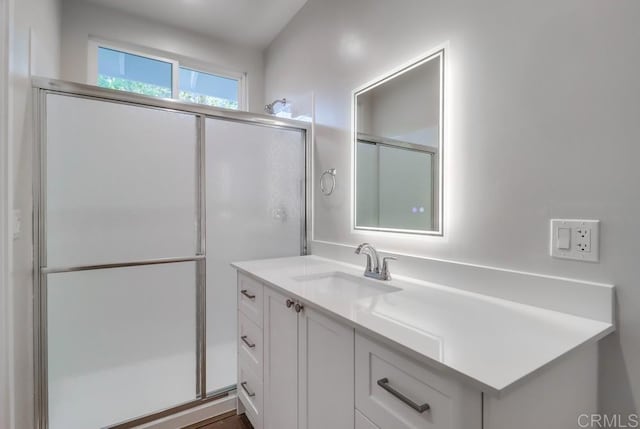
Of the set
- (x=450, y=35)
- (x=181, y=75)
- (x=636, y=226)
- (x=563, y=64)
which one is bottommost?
(x=636, y=226)

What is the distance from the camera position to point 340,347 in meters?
0.92

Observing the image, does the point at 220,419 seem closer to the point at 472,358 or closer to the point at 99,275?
the point at 99,275

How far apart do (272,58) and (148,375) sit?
2.58 m

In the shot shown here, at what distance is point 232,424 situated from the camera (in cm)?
170

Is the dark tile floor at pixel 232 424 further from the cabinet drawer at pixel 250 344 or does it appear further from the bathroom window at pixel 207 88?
the bathroom window at pixel 207 88

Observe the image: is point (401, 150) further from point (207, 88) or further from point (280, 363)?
point (207, 88)

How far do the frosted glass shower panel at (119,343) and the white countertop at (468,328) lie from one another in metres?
0.90

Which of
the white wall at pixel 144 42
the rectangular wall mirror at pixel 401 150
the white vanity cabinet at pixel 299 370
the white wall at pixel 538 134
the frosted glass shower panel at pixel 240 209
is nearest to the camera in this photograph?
the white wall at pixel 538 134

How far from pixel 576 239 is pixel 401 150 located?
0.79 meters

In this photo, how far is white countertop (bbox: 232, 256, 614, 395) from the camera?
60cm

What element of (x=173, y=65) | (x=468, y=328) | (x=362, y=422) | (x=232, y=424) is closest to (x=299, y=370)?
(x=362, y=422)

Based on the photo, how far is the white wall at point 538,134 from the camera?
80 centimetres

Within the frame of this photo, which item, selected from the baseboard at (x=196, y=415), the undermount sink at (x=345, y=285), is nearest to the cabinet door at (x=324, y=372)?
the undermount sink at (x=345, y=285)

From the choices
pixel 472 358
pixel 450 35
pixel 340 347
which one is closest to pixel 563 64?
pixel 450 35
